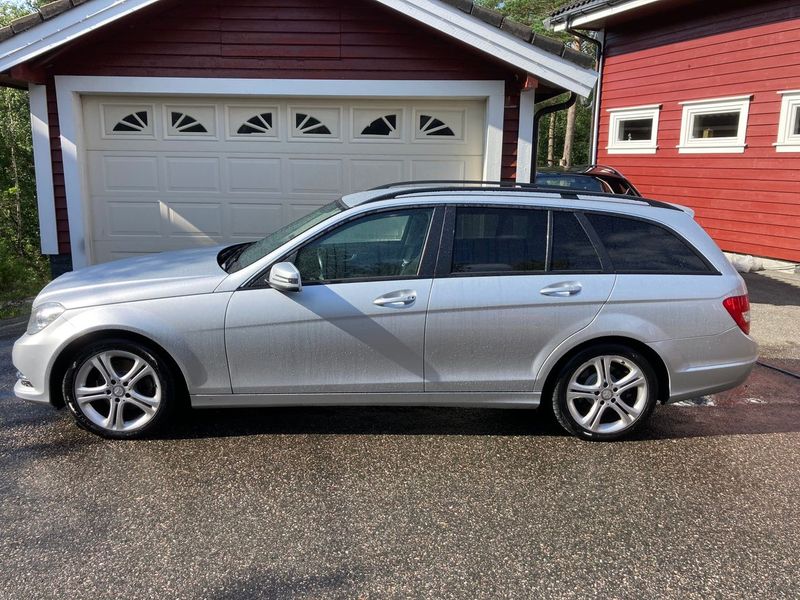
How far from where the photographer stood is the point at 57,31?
24.3ft

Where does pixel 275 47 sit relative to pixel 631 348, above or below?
above

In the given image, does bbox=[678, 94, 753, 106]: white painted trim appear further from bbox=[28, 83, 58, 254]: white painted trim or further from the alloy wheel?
the alloy wheel

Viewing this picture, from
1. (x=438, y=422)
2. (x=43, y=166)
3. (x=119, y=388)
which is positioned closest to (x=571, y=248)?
(x=438, y=422)

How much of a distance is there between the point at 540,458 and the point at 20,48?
22.3 ft

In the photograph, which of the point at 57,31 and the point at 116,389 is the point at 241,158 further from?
the point at 116,389

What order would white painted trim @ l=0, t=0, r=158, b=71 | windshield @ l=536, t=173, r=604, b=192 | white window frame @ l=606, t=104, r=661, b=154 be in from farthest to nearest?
1. white window frame @ l=606, t=104, r=661, b=154
2. windshield @ l=536, t=173, r=604, b=192
3. white painted trim @ l=0, t=0, r=158, b=71

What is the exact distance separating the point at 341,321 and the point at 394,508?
3.86 ft

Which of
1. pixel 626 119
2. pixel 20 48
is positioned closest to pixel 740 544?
pixel 20 48

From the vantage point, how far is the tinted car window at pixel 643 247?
4.50m

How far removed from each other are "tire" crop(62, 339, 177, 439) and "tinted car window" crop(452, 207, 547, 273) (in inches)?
76.8

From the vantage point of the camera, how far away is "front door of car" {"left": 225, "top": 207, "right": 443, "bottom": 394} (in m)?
4.24

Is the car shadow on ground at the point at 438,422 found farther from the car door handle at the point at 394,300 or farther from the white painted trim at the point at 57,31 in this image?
the white painted trim at the point at 57,31

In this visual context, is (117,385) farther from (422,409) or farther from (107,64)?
(107,64)

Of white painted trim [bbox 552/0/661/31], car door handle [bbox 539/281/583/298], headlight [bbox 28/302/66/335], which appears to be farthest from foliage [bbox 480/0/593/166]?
headlight [bbox 28/302/66/335]
